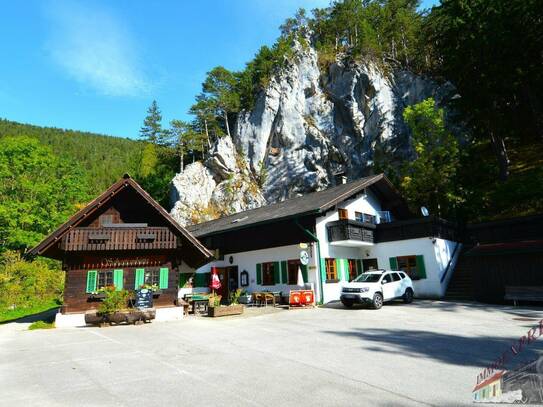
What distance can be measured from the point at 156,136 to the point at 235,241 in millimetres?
41860

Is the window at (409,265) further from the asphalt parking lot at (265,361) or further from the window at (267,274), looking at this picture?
the window at (267,274)

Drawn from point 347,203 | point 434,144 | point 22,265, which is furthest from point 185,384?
point 434,144

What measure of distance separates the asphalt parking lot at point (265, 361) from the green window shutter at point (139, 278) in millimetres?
3524

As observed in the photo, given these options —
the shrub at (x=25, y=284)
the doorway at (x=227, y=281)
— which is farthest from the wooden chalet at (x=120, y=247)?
the shrub at (x=25, y=284)

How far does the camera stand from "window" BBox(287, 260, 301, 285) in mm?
21875

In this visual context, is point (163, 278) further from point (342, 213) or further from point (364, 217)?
point (364, 217)

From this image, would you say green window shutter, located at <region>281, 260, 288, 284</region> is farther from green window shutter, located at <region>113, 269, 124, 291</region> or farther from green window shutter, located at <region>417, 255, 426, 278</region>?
green window shutter, located at <region>113, 269, 124, 291</region>

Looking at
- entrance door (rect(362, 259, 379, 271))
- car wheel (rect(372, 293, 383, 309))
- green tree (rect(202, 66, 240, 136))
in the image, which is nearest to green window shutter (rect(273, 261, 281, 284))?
entrance door (rect(362, 259, 379, 271))

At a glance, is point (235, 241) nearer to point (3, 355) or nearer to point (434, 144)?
point (3, 355)

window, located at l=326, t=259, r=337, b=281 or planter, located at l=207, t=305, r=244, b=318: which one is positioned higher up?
window, located at l=326, t=259, r=337, b=281

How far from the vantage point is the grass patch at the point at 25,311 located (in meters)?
22.1

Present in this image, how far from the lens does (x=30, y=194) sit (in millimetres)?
38844

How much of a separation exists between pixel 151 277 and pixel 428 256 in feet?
53.1

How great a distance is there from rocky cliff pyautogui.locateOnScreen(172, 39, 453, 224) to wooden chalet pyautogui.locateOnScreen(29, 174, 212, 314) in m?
25.5
